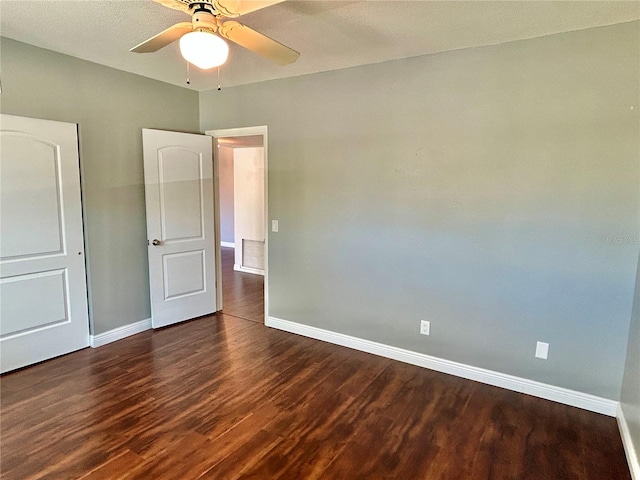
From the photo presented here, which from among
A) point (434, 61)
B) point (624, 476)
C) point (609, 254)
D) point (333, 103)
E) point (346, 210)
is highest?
point (434, 61)

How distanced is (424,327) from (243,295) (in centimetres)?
278

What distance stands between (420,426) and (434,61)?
2.63 meters

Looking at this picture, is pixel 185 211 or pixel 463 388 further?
pixel 185 211

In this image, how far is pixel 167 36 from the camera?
6.29 ft

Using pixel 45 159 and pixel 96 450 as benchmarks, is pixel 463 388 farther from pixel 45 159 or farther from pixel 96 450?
pixel 45 159

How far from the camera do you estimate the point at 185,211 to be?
3.94 meters

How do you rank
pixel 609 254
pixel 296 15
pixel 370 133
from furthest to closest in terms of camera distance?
pixel 370 133 → pixel 609 254 → pixel 296 15

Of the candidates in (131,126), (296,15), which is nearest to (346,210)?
(296,15)

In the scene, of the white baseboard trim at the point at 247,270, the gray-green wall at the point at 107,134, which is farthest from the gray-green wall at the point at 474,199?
the white baseboard trim at the point at 247,270

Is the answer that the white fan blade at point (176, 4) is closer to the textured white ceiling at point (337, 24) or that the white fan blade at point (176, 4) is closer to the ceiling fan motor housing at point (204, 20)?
the ceiling fan motor housing at point (204, 20)

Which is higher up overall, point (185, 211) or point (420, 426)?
point (185, 211)

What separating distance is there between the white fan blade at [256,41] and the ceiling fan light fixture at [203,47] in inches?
7.8

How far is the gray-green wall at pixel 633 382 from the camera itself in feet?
6.69

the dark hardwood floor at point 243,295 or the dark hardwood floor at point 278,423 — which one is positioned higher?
the dark hardwood floor at point 243,295
